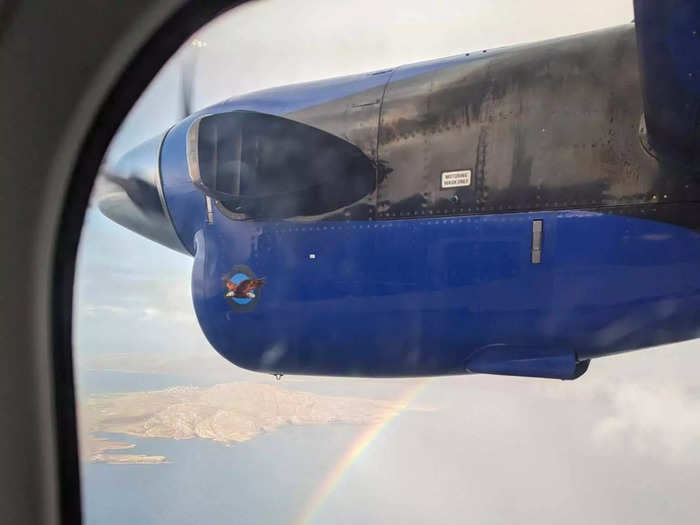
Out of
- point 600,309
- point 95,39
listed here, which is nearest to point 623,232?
point 600,309

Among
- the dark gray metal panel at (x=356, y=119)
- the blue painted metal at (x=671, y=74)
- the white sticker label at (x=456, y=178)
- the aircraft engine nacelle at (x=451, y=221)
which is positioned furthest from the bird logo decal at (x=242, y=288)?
the blue painted metal at (x=671, y=74)

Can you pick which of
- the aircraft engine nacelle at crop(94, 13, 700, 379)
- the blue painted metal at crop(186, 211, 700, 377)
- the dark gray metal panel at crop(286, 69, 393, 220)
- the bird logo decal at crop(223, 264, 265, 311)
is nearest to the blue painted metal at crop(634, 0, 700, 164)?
the aircraft engine nacelle at crop(94, 13, 700, 379)

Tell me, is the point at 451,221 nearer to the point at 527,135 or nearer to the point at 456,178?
the point at 456,178

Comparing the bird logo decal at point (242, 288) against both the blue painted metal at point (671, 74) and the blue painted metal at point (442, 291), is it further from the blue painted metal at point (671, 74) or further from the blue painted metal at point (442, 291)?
the blue painted metal at point (671, 74)

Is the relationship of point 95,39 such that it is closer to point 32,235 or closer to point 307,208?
point 32,235

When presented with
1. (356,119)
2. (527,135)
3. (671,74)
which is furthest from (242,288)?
(671,74)

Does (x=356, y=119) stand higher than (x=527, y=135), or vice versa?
(x=356, y=119)
